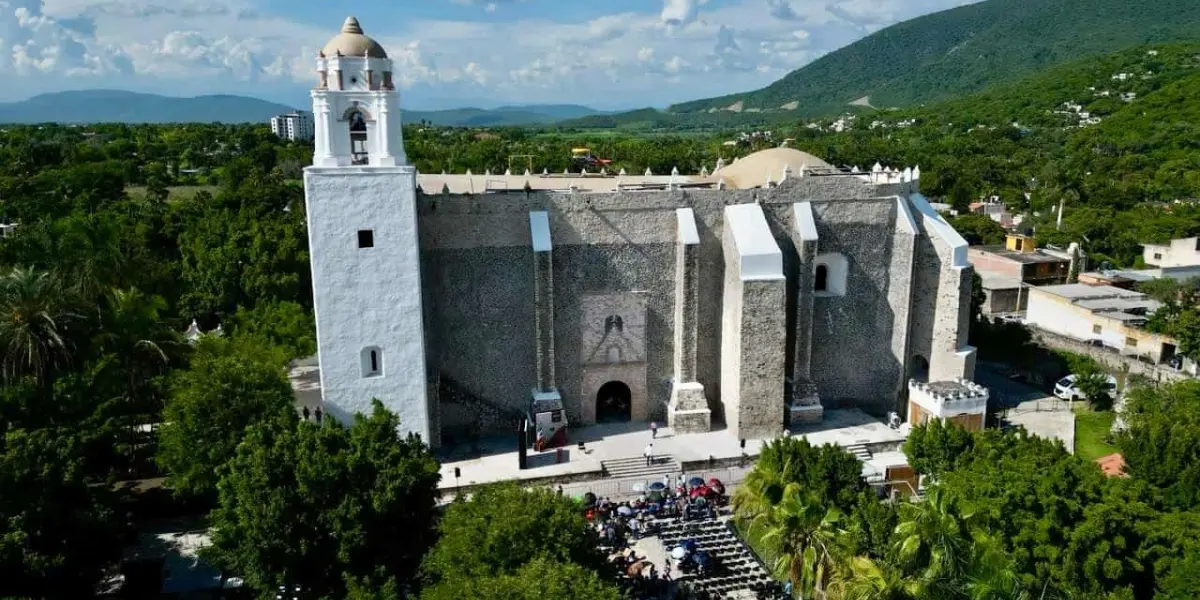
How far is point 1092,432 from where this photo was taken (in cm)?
2734

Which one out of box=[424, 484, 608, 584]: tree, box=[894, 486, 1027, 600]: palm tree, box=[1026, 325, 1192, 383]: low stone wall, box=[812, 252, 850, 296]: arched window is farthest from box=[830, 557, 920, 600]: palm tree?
box=[1026, 325, 1192, 383]: low stone wall

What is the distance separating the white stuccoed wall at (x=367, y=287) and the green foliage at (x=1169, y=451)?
714 inches

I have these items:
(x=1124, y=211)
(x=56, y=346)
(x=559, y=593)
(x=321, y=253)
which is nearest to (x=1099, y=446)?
(x=559, y=593)

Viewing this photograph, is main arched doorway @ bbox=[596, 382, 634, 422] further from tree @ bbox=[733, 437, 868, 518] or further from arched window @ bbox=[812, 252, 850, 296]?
tree @ bbox=[733, 437, 868, 518]

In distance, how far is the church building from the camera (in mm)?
21328

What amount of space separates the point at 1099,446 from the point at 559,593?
21909 millimetres

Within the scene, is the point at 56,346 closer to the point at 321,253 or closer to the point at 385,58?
the point at 321,253

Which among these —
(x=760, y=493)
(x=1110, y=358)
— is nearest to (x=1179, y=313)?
(x=1110, y=358)

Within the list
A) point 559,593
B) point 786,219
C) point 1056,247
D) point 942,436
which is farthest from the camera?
point 1056,247

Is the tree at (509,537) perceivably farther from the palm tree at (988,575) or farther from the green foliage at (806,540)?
the palm tree at (988,575)

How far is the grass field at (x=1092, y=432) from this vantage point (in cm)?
2580

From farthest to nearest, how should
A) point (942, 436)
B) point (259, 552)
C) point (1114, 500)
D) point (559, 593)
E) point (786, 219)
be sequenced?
1. point (786, 219)
2. point (942, 436)
3. point (1114, 500)
4. point (259, 552)
5. point (559, 593)

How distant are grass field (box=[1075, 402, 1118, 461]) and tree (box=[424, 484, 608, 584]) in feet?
→ 59.2

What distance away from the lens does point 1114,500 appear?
16.1 meters
